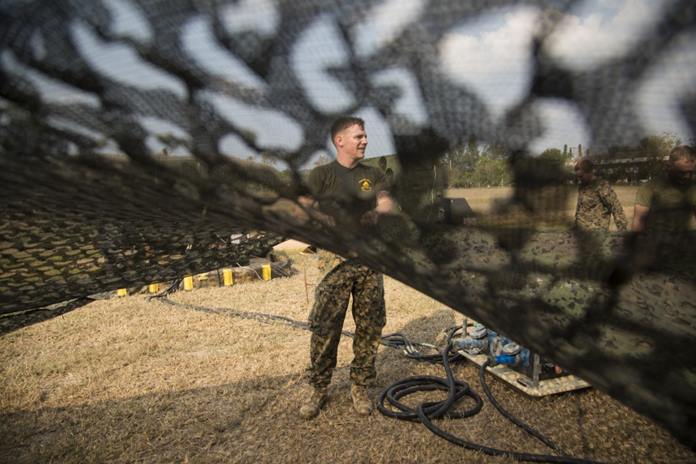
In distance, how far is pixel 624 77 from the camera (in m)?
0.73

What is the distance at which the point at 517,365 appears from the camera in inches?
128

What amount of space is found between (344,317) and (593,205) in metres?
2.38

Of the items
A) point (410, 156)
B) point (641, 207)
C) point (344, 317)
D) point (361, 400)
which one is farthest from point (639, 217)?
point (361, 400)

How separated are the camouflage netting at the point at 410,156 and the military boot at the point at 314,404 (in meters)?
2.23

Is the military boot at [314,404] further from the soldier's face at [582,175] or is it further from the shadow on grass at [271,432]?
the soldier's face at [582,175]

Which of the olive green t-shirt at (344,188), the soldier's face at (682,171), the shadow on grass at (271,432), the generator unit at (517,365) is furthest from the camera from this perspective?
the generator unit at (517,365)

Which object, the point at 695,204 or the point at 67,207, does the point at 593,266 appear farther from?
the point at 67,207

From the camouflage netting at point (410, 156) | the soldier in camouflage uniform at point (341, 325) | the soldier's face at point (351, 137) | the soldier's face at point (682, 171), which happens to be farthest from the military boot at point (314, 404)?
the soldier's face at point (682, 171)

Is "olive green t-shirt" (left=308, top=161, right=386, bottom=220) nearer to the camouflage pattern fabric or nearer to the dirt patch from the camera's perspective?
the camouflage pattern fabric

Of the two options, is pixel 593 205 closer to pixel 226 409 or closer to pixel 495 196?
pixel 495 196

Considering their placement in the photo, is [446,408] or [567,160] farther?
[446,408]

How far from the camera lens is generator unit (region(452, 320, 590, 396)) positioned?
119 inches

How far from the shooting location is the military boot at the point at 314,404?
9.93ft

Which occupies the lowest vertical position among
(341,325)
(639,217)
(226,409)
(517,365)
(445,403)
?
(226,409)
